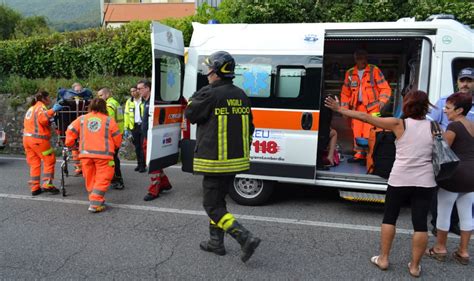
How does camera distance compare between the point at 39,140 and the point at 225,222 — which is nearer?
the point at 225,222

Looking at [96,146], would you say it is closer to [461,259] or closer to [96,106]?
[96,106]

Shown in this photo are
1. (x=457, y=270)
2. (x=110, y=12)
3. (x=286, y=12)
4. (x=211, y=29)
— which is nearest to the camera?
(x=457, y=270)

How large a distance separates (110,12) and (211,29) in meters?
27.8

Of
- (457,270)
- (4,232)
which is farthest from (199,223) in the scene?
(457,270)

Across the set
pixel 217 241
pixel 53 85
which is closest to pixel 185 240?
pixel 217 241

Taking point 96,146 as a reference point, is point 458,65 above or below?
above

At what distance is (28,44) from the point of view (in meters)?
12.9

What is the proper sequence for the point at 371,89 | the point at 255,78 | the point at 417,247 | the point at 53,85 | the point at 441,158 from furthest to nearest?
1. the point at 53,85
2. the point at 371,89
3. the point at 255,78
4. the point at 417,247
5. the point at 441,158

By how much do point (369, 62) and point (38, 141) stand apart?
5744mm

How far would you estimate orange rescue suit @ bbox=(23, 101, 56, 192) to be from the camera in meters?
6.16

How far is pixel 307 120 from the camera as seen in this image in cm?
510

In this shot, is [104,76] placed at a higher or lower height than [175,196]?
higher

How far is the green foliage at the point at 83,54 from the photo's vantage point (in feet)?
38.7

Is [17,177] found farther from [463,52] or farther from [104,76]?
[463,52]
